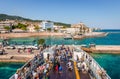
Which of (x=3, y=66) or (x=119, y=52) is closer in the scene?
(x=3, y=66)

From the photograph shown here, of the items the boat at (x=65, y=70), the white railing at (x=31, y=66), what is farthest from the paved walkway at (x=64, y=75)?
the white railing at (x=31, y=66)

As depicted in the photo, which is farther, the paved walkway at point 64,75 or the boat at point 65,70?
the paved walkway at point 64,75

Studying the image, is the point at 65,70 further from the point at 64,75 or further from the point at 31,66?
the point at 31,66

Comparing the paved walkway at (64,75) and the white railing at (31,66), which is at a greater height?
the white railing at (31,66)

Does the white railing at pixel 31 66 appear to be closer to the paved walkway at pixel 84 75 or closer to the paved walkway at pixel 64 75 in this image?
the paved walkway at pixel 64 75

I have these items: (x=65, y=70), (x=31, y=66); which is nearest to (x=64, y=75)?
(x=65, y=70)

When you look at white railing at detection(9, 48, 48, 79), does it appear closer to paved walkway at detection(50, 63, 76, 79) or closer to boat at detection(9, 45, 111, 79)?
boat at detection(9, 45, 111, 79)

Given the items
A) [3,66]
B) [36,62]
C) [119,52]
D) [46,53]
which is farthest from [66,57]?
[119,52]

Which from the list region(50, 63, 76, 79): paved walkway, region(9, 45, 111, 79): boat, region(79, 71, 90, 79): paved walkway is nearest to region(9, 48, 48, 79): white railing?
region(9, 45, 111, 79): boat

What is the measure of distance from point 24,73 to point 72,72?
17.3ft

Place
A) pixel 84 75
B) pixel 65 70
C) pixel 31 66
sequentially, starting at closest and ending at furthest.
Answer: pixel 84 75 < pixel 31 66 < pixel 65 70

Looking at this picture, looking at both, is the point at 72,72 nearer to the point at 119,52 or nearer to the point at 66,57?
the point at 66,57

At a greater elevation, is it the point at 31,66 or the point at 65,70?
the point at 31,66

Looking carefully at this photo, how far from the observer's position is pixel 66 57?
107 ft
